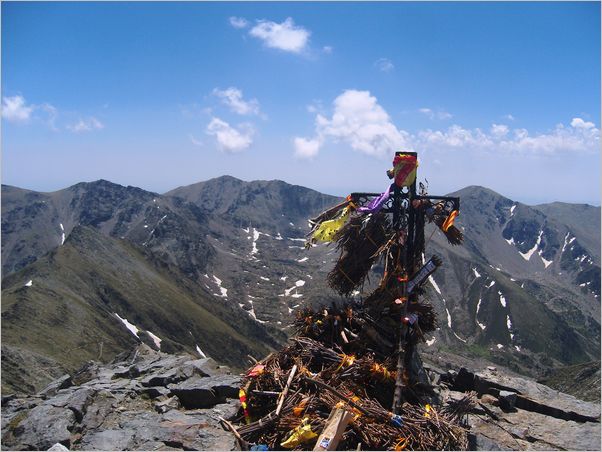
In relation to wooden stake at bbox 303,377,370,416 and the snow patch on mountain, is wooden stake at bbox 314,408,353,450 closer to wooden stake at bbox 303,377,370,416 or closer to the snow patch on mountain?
wooden stake at bbox 303,377,370,416

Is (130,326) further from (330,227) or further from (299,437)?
(299,437)

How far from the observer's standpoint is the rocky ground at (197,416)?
36.2 ft

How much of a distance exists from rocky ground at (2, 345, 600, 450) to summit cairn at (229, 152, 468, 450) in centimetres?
113

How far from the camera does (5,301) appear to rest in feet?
229

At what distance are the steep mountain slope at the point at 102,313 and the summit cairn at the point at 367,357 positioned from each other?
1546 inches

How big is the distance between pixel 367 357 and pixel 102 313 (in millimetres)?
84449

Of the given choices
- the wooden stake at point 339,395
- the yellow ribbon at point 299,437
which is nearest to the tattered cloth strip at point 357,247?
the wooden stake at point 339,395

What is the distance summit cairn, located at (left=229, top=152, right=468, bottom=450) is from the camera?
9.23m

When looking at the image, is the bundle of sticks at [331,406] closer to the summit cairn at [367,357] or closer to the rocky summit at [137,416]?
the summit cairn at [367,357]

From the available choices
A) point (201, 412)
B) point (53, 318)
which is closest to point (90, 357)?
point (53, 318)

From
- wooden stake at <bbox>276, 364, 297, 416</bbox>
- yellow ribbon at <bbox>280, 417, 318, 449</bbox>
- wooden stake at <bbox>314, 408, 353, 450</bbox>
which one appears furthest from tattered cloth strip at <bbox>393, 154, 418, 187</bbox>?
yellow ribbon at <bbox>280, 417, 318, 449</bbox>

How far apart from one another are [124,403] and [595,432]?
13679mm

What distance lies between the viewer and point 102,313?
8538 cm

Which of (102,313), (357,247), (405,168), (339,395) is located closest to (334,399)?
(339,395)
